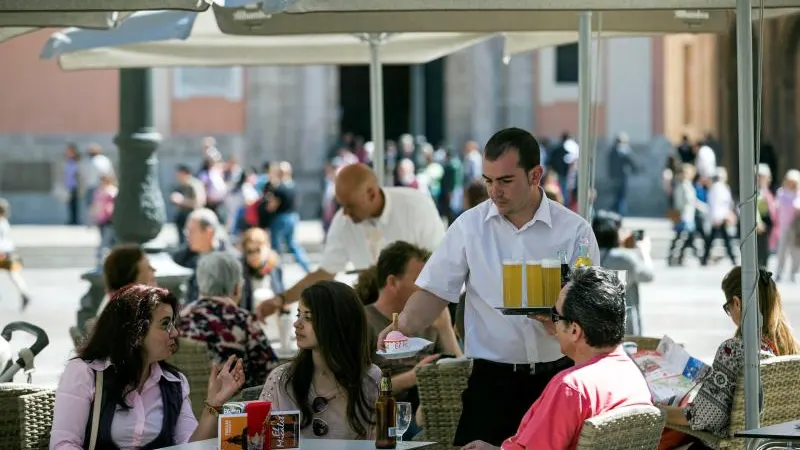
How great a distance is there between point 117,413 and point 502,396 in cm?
129

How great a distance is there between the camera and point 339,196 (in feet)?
31.5

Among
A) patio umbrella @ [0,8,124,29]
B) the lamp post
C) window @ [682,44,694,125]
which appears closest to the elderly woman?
patio umbrella @ [0,8,124,29]

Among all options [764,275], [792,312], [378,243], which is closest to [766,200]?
[792,312]

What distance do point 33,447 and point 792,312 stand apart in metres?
12.9

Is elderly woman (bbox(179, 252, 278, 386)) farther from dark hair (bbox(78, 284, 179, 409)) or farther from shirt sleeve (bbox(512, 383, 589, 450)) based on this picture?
shirt sleeve (bbox(512, 383, 589, 450))

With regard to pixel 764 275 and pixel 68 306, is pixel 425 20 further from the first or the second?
pixel 68 306

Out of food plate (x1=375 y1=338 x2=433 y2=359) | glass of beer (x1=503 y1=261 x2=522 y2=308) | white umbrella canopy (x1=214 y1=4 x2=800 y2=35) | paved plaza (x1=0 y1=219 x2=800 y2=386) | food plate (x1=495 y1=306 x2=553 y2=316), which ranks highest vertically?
white umbrella canopy (x1=214 y1=4 x2=800 y2=35)

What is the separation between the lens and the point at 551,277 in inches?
228

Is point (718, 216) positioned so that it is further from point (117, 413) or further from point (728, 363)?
point (117, 413)

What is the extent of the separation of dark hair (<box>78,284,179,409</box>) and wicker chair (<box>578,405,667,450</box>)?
1.68 meters

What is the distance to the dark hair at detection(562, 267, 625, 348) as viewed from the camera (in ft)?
16.6

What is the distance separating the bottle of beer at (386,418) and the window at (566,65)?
3294cm

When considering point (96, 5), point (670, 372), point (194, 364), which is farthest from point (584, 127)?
point (96, 5)

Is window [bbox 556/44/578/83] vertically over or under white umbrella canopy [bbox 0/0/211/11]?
over
